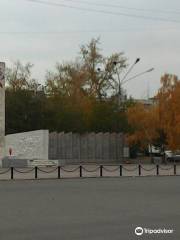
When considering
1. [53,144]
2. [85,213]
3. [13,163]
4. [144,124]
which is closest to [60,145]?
[53,144]

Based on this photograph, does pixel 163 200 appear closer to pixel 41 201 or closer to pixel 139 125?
pixel 41 201

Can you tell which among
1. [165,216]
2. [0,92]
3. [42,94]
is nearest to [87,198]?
[165,216]

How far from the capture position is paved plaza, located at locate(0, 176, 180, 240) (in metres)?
12.1

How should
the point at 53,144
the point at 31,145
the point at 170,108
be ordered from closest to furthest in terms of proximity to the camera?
the point at 31,145
the point at 170,108
the point at 53,144

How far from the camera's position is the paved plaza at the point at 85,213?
39.7 ft

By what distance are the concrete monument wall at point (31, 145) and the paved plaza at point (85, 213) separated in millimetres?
32323

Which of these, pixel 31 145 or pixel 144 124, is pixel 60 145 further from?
pixel 31 145

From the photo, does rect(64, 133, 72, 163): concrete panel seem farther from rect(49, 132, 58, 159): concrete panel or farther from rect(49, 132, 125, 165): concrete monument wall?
rect(49, 132, 58, 159): concrete panel

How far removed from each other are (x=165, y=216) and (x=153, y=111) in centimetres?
5020

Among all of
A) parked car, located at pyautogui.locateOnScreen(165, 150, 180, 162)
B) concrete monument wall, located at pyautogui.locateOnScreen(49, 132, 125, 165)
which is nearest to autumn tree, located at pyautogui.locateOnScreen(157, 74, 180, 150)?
parked car, located at pyautogui.locateOnScreen(165, 150, 180, 162)

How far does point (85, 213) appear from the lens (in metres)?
15.7

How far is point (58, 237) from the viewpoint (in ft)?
37.9

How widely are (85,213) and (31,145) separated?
1663 inches

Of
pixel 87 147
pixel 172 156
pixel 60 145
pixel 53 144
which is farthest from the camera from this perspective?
pixel 87 147
